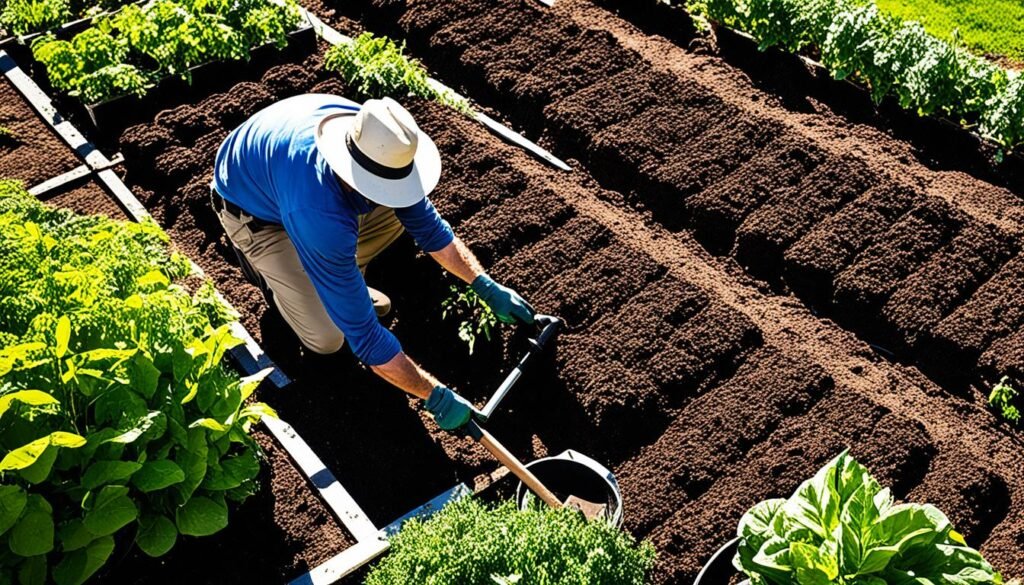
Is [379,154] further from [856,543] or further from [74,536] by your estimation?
[856,543]

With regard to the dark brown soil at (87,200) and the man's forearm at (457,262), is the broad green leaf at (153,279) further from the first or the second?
the dark brown soil at (87,200)

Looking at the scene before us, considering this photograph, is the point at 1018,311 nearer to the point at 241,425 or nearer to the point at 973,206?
the point at 973,206

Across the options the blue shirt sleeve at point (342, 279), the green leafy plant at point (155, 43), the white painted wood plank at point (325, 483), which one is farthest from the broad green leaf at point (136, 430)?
the green leafy plant at point (155, 43)

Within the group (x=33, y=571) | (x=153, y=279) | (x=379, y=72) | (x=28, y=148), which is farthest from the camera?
(x=28, y=148)

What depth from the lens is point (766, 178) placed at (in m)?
6.46

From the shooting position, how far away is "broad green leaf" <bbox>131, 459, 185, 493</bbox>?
420 cm

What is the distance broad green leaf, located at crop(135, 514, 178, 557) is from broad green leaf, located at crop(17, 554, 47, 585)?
0.36m

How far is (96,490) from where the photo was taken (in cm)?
423

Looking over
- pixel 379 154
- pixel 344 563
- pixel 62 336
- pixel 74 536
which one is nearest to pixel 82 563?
pixel 74 536

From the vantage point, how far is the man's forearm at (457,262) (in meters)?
5.57

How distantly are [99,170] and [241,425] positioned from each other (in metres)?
3.16

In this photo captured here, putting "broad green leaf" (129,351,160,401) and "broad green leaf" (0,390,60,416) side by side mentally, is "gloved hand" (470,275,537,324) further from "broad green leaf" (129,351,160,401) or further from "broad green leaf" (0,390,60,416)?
"broad green leaf" (0,390,60,416)

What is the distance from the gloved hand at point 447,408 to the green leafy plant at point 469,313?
2.55 ft

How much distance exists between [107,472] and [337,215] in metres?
1.53
